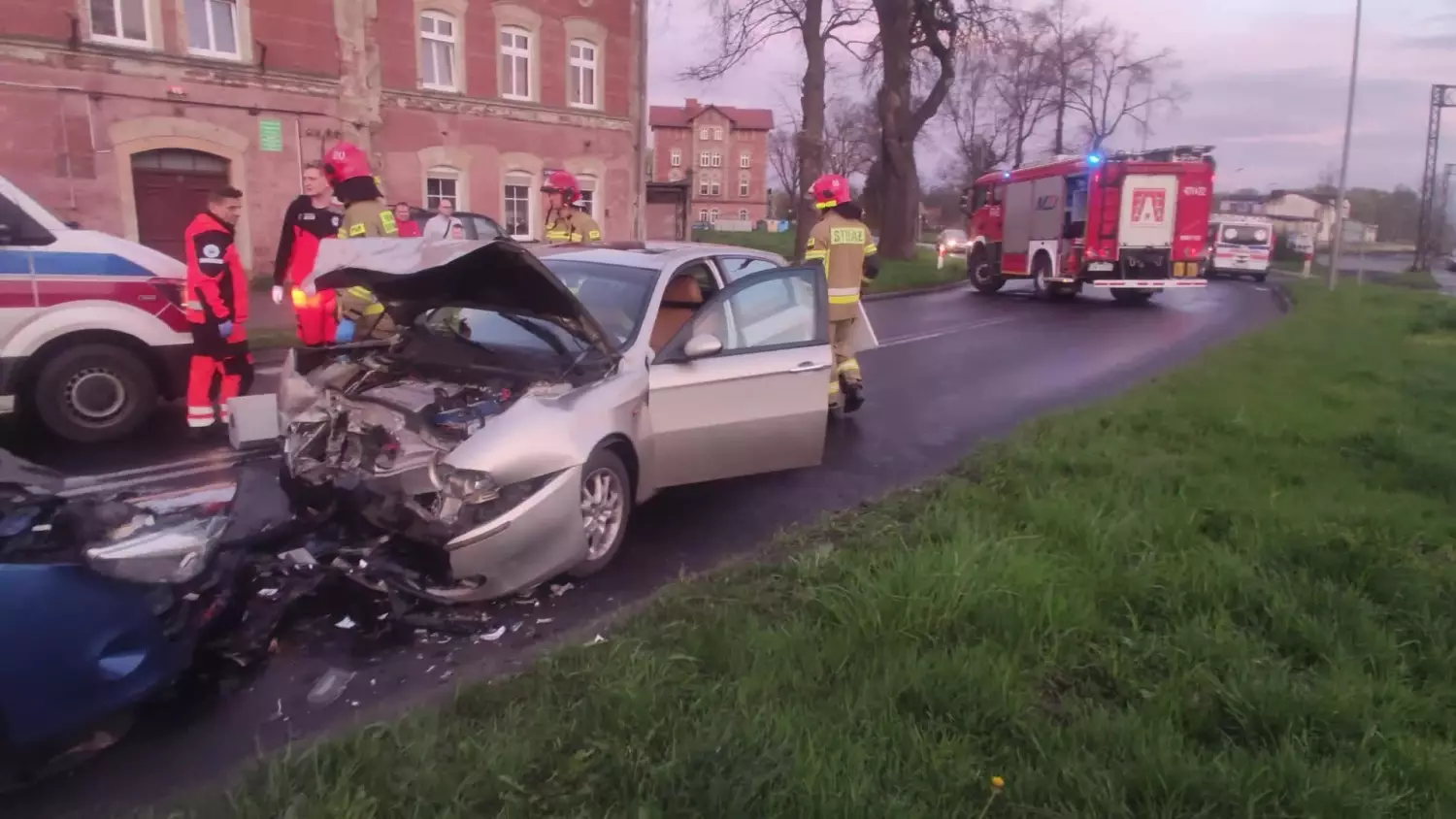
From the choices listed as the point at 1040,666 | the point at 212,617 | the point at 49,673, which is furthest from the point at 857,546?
the point at 49,673

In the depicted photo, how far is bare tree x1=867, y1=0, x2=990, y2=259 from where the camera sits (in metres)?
27.0

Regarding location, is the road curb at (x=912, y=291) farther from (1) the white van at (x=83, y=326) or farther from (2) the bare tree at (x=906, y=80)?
(1) the white van at (x=83, y=326)

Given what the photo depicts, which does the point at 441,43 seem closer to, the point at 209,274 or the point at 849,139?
the point at 209,274

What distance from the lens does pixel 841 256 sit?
27.8 feet

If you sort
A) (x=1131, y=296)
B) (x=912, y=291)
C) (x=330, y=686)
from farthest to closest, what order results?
(x=912, y=291) → (x=1131, y=296) → (x=330, y=686)

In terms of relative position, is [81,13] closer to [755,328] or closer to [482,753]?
[755,328]

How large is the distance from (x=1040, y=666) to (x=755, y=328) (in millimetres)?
2971

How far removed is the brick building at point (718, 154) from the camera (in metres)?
98.0

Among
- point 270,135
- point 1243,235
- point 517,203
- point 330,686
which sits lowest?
point 330,686

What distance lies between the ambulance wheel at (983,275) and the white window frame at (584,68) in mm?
10412

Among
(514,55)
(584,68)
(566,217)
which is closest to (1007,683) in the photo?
(566,217)

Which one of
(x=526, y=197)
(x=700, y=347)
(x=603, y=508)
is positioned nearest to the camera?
(x=603, y=508)

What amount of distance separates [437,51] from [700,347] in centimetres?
1968

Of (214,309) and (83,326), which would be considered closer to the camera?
(83,326)
